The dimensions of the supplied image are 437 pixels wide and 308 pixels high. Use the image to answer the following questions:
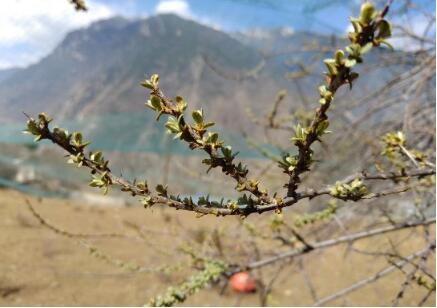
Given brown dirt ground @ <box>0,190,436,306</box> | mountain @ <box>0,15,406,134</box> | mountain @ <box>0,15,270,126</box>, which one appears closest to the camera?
brown dirt ground @ <box>0,190,436,306</box>

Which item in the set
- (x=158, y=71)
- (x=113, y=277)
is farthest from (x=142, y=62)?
(x=113, y=277)

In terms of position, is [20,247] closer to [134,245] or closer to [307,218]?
[134,245]

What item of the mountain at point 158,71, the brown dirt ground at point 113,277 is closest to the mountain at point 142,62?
the mountain at point 158,71

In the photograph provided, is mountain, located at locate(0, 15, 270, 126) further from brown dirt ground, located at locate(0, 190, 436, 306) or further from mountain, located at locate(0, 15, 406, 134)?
brown dirt ground, located at locate(0, 190, 436, 306)

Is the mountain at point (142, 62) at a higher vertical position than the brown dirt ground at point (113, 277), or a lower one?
higher

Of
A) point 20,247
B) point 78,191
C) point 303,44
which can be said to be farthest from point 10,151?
point 303,44

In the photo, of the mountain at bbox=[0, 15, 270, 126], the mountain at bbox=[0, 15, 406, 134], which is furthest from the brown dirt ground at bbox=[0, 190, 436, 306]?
the mountain at bbox=[0, 15, 270, 126]

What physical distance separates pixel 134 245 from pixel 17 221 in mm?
2826

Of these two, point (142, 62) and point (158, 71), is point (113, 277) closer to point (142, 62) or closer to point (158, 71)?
point (158, 71)

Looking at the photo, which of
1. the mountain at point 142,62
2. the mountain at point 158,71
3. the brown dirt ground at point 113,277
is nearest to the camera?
the brown dirt ground at point 113,277

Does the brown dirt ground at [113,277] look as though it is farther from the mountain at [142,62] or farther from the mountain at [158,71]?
the mountain at [142,62]

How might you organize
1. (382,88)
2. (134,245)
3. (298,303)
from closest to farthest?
(382,88) → (298,303) → (134,245)

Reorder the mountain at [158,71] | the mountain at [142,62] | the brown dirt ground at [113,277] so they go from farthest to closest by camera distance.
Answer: the mountain at [142,62] → the mountain at [158,71] → the brown dirt ground at [113,277]

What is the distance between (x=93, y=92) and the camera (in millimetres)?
68312
